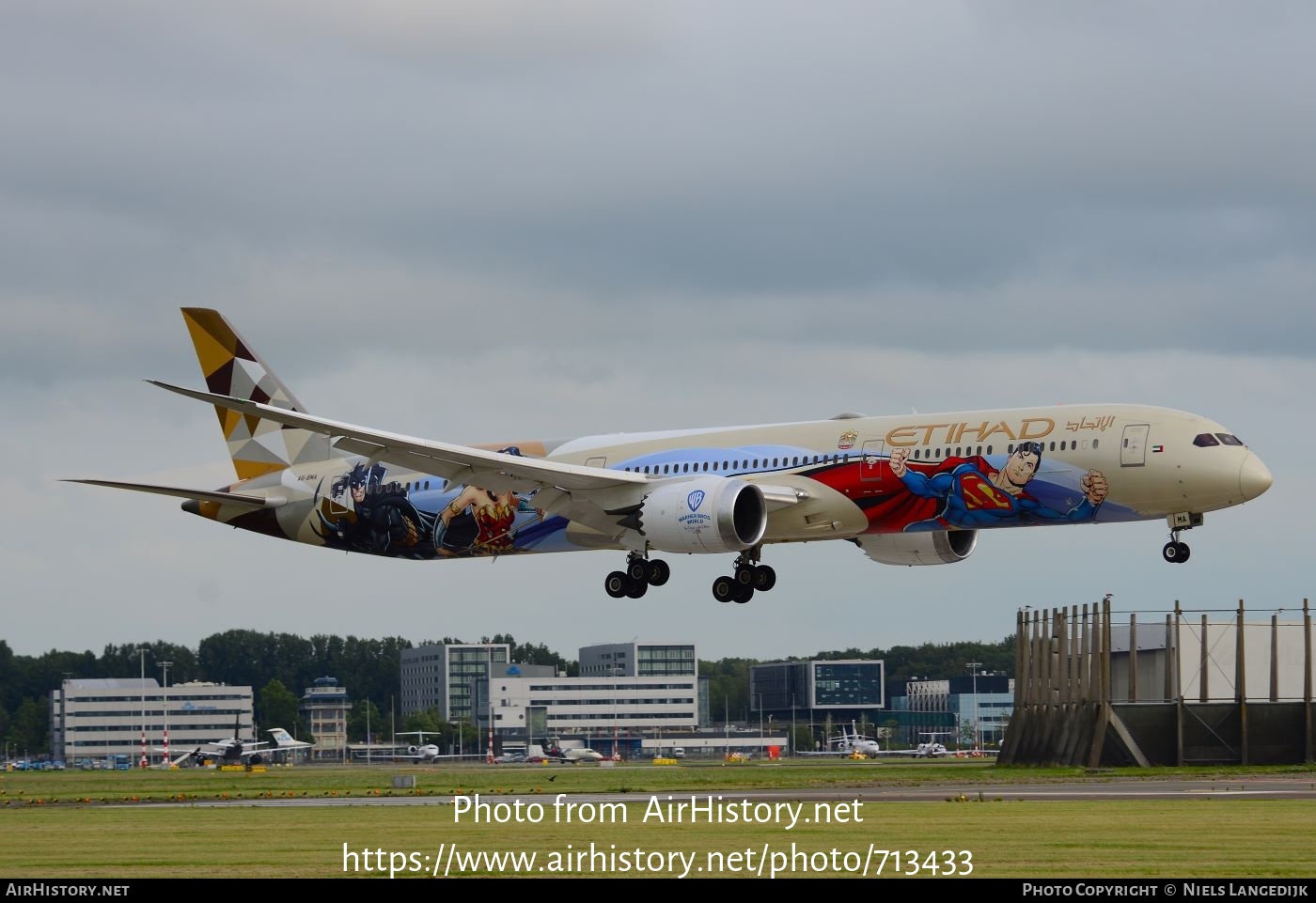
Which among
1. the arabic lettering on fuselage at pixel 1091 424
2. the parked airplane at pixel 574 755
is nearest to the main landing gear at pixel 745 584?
the arabic lettering on fuselage at pixel 1091 424

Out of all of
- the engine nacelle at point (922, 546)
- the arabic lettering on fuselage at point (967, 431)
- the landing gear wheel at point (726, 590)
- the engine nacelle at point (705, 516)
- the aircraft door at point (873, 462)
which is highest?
the arabic lettering on fuselage at point (967, 431)

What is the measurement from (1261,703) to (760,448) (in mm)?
31995

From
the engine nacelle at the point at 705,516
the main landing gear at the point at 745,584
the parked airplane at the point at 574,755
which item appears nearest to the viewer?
the engine nacelle at the point at 705,516

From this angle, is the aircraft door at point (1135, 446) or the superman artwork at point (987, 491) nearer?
the aircraft door at point (1135, 446)

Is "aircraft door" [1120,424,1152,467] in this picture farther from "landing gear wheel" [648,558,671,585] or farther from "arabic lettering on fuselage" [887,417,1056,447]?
"landing gear wheel" [648,558,671,585]

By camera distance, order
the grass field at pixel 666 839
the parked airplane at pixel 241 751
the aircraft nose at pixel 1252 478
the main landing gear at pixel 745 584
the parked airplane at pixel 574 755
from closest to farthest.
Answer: the grass field at pixel 666 839 → the aircraft nose at pixel 1252 478 → the main landing gear at pixel 745 584 → the parked airplane at pixel 241 751 → the parked airplane at pixel 574 755

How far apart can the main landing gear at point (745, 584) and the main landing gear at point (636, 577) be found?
6.56 ft

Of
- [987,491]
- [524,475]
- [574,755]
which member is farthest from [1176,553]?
[574,755]

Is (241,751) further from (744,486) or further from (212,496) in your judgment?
(744,486)

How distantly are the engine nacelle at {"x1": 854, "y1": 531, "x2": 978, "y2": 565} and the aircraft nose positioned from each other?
→ 42.0 ft

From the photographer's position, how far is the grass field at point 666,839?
3331 centimetres

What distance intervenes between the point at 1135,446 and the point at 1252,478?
3431 mm

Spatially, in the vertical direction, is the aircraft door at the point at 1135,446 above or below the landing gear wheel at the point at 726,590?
above

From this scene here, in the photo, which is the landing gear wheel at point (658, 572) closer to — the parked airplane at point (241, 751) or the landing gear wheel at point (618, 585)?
the landing gear wheel at point (618, 585)
